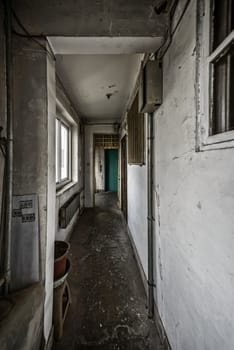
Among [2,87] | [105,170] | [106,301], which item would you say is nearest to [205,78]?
[2,87]

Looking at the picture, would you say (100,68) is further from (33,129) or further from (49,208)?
(49,208)

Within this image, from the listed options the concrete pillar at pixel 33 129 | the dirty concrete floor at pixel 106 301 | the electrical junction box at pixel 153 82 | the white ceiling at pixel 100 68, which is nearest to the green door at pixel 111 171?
the white ceiling at pixel 100 68

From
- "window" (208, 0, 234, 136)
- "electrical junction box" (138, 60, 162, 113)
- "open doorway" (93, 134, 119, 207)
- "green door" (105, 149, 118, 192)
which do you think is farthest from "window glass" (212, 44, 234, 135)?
"green door" (105, 149, 118, 192)

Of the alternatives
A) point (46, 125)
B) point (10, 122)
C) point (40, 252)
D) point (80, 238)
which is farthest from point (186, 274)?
point (80, 238)

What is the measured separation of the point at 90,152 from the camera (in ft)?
18.5

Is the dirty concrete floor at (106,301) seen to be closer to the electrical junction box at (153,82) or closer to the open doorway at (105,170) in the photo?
the electrical junction box at (153,82)

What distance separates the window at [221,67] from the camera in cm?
73

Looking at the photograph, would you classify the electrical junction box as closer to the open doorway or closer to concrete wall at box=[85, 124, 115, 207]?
concrete wall at box=[85, 124, 115, 207]

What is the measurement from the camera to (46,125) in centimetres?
132

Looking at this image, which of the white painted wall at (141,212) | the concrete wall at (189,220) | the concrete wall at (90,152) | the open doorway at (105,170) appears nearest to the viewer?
the concrete wall at (189,220)

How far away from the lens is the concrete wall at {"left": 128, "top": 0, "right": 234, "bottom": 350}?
2.33ft

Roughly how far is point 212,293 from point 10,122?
149 cm

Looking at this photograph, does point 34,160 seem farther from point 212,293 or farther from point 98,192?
point 98,192

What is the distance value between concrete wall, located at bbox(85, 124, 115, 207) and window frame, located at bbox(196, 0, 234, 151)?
15.8ft
